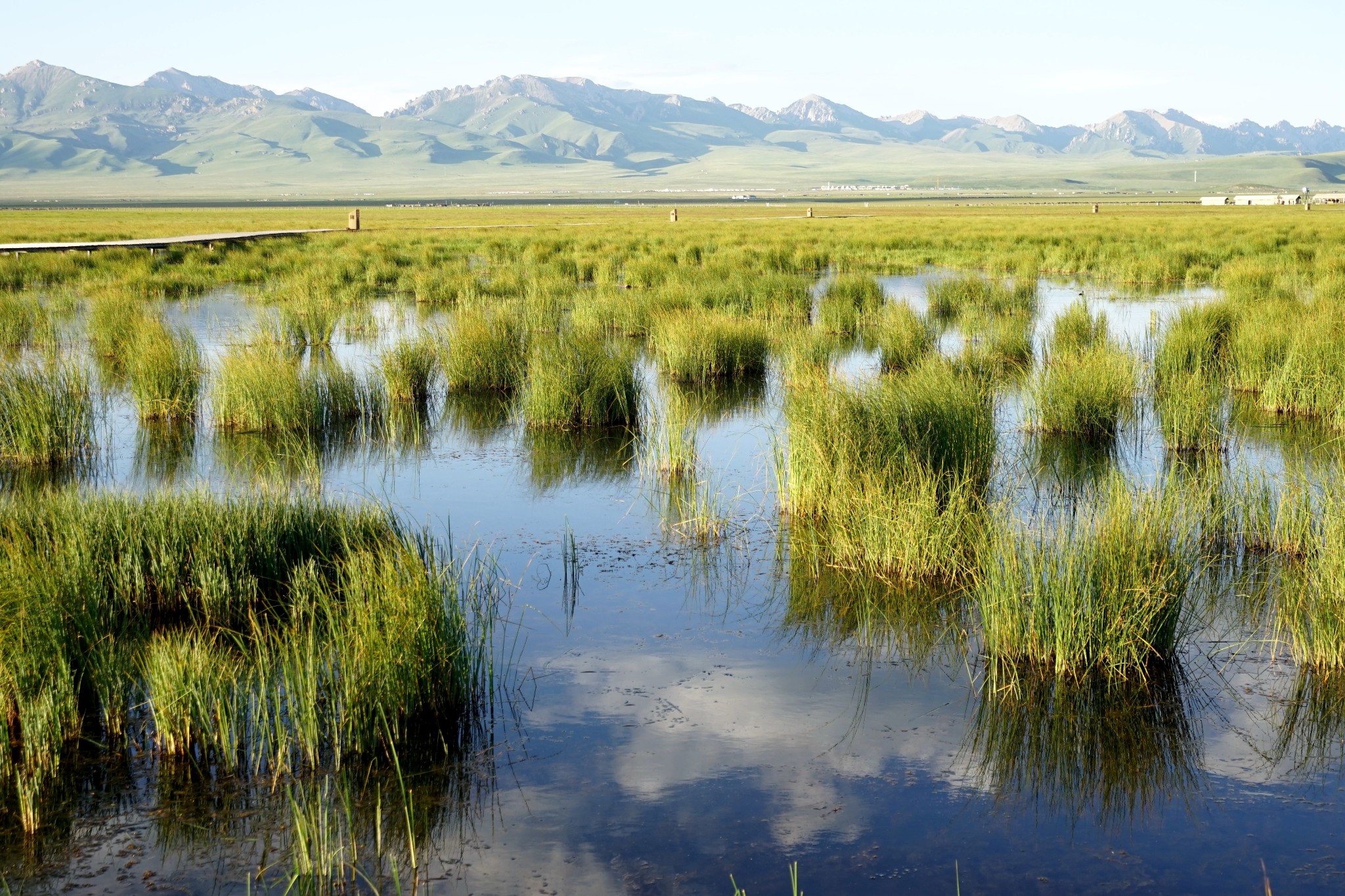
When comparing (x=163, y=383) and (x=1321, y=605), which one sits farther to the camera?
(x=163, y=383)

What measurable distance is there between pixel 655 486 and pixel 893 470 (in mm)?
2285

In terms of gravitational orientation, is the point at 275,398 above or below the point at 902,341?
below

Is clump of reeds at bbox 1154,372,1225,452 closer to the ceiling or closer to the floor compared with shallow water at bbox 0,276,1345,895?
closer to the ceiling

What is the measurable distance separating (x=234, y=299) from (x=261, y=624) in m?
18.5

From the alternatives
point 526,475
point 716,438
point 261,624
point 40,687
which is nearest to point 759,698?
point 261,624

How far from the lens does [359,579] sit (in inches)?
222

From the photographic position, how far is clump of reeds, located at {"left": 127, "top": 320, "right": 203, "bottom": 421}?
39.1 feet

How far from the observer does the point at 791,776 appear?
15.8 feet

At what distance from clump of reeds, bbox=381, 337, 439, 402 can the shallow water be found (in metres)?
5.93

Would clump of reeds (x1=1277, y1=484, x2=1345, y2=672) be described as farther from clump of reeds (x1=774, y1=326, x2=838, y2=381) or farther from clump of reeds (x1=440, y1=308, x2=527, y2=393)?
clump of reeds (x1=440, y1=308, x2=527, y2=393)

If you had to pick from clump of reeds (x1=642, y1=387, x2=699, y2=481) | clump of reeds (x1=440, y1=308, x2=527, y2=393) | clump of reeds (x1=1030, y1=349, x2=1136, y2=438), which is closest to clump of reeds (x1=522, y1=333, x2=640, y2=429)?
clump of reeds (x1=642, y1=387, x2=699, y2=481)

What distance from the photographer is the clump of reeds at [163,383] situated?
11.9 metres

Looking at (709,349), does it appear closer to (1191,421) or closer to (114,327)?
(1191,421)

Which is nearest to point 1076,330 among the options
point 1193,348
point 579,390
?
point 1193,348
